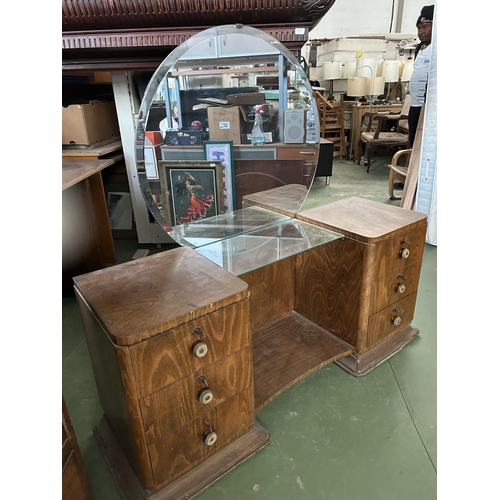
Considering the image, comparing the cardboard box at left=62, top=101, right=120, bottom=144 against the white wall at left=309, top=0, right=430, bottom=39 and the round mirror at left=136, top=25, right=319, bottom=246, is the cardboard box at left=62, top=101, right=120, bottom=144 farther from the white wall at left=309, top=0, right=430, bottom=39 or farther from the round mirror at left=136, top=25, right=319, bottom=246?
the white wall at left=309, top=0, right=430, bottom=39

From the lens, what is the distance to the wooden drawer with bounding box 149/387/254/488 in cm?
88

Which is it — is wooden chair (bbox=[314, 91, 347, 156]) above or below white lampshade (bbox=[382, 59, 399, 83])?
below

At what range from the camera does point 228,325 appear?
35.0 inches

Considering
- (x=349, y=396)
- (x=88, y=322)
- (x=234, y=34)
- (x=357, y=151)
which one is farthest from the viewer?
(x=357, y=151)

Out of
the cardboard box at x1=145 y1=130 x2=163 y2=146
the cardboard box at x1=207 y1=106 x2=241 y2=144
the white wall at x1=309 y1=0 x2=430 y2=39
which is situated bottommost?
the cardboard box at x1=145 y1=130 x2=163 y2=146

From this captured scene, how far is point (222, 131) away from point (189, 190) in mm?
203

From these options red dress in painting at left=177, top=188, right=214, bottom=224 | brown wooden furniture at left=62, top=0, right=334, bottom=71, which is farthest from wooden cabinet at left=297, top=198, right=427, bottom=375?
brown wooden furniture at left=62, top=0, right=334, bottom=71

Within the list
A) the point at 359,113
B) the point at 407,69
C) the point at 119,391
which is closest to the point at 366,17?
the point at 407,69

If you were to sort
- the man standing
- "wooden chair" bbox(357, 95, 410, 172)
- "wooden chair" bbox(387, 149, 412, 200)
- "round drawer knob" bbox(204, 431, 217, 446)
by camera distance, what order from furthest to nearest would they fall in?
"wooden chair" bbox(357, 95, 410, 172) → "wooden chair" bbox(387, 149, 412, 200) → the man standing → "round drawer knob" bbox(204, 431, 217, 446)

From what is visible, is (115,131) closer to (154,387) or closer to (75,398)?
(75,398)

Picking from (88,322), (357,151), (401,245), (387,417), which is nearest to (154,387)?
(88,322)

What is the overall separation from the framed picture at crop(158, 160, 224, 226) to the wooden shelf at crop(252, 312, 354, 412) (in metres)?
0.54

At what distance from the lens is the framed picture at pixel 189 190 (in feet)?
3.64

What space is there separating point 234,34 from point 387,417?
1.24 m
